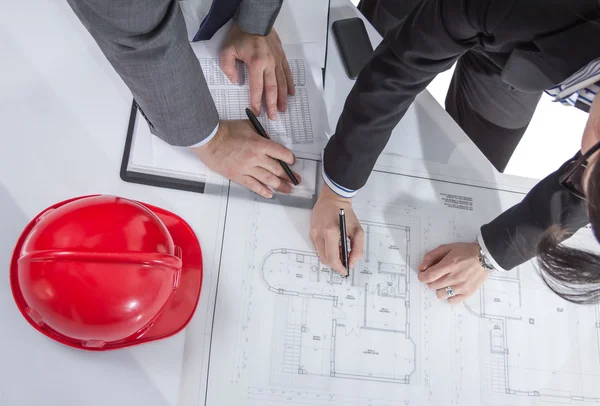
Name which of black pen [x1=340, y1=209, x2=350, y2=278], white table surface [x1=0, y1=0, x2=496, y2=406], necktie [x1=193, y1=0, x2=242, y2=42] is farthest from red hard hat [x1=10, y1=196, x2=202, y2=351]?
necktie [x1=193, y1=0, x2=242, y2=42]

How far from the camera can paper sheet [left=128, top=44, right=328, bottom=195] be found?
33.3 inches

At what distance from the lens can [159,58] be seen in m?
0.65

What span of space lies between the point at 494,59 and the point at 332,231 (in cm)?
45

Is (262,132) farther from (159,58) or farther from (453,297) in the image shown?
(453,297)

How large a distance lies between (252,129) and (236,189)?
118mm

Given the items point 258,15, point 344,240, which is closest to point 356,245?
point 344,240

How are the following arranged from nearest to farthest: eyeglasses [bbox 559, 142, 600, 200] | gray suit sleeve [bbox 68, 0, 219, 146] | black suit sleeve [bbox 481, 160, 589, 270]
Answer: gray suit sleeve [bbox 68, 0, 219, 146], eyeglasses [bbox 559, 142, 600, 200], black suit sleeve [bbox 481, 160, 589, 270]

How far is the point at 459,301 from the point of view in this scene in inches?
33.3

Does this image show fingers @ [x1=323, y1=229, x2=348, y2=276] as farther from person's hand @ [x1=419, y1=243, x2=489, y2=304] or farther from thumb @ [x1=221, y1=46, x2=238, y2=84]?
thumb @ [x1=221, y1=46, x2=238, y2=84]

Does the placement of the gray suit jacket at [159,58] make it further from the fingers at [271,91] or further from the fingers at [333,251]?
the fingers at [333,251]

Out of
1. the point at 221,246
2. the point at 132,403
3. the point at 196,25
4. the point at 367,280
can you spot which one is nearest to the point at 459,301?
the point at 367,280

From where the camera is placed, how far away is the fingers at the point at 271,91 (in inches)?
34.8

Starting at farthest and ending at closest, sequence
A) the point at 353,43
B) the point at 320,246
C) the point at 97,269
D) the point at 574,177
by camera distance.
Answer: the point at 353,43 → the point at 320,246 → the point at 574,177 → the point at 97,269

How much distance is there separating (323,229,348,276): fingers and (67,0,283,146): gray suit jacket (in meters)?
0.27
